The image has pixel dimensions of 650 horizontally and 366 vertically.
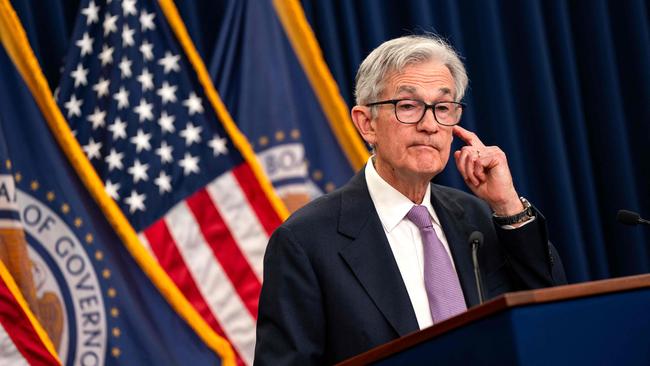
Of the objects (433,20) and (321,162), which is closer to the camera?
(321,162)

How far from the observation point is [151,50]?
390cm

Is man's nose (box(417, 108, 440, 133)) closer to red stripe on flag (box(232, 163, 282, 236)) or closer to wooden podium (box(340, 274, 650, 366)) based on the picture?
wooden podium (box(340, 274, 650, 366))

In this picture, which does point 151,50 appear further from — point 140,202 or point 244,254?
point 244,254

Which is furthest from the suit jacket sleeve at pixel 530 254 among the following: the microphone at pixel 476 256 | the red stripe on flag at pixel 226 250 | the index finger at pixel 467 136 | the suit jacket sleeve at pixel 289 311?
the red stripe on flag at pixel 226 250

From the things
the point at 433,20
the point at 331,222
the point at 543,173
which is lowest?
the point at 543,173

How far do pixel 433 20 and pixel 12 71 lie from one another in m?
1.92

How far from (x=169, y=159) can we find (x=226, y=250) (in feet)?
1.36

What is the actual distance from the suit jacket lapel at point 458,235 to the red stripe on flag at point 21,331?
60.5 inches

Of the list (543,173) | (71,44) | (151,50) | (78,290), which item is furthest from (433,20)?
(78,290)

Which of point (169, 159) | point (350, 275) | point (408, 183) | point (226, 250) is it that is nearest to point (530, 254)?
point (408, 183)

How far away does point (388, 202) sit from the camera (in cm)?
255

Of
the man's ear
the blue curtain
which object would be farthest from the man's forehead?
the blue curtain

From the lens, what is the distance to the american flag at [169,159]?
3.76m

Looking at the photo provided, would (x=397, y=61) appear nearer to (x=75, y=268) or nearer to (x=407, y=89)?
(x=407, y=89)
